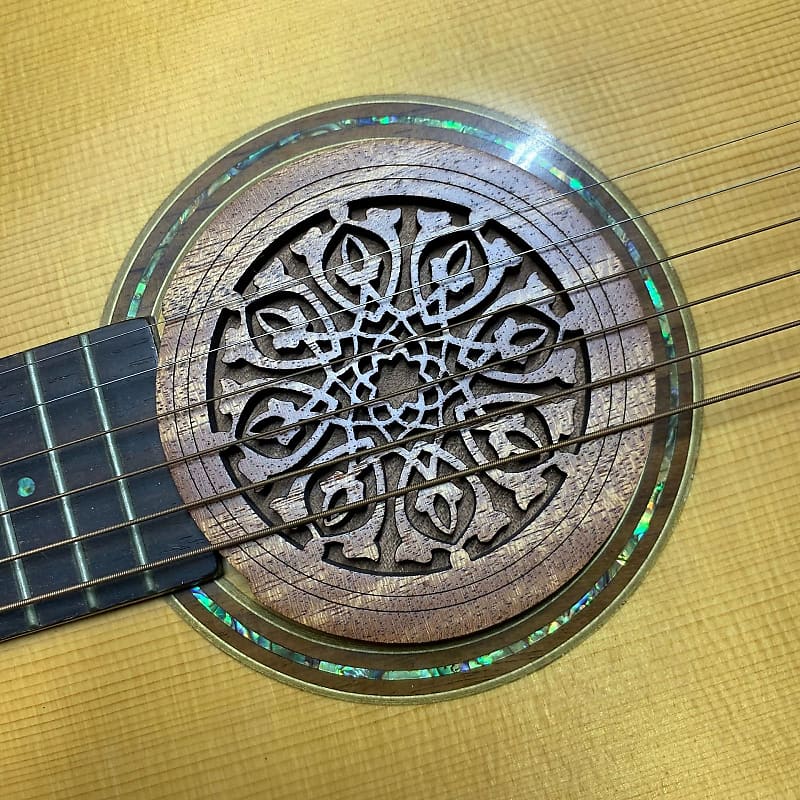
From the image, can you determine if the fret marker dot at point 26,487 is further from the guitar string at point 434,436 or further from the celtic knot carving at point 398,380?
the celtic knot carving at point 398,380

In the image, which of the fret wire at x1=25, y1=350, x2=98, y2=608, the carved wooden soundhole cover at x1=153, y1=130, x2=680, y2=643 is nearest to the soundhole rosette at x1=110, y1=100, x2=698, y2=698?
the carved wooden soundhole cover at x1=153, y1=130, x2=680, y2=643

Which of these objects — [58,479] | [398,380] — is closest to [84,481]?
[58,479]

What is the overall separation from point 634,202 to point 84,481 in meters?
0.76

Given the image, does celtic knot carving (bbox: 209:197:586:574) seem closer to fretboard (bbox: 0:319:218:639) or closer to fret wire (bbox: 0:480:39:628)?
fretboard (bbox: 0:319:218:639)

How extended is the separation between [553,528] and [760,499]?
24 cm

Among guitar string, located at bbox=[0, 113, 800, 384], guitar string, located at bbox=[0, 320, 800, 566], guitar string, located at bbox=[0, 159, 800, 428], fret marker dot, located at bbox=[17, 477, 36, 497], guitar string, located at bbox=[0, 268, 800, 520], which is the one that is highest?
guitar string, located at bbox=[0, 113, 800, 384]

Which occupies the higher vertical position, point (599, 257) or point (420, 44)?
point (420, 44)

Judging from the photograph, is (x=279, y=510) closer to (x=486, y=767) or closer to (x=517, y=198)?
(x=486, y=767)

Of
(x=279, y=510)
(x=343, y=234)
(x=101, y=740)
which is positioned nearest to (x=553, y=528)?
(x=279, y=510)

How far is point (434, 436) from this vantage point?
36.2 inches

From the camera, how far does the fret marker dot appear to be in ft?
3.16

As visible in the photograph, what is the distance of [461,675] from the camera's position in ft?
2.95

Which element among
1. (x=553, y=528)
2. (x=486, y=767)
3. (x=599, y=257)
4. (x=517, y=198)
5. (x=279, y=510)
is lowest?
(x=486, y=767)

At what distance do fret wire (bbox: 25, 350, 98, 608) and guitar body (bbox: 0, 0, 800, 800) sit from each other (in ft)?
0.12
